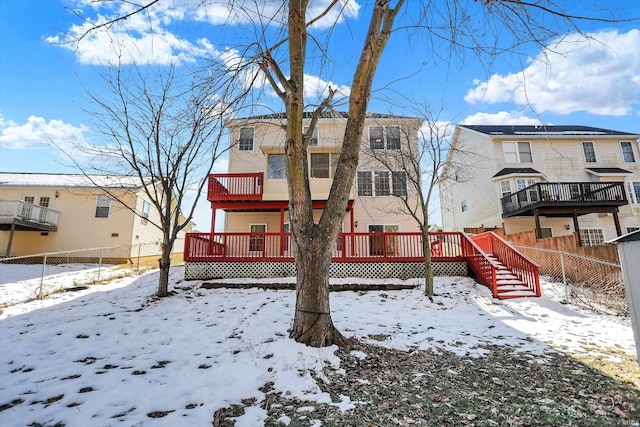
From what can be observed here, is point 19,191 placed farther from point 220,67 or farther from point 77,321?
point 220,67

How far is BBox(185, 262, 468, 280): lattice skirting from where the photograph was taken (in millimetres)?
10453

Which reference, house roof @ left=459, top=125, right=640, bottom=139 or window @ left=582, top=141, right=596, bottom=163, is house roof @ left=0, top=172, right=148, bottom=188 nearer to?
house roof @ left=459, top=125, right=640, bottom=139

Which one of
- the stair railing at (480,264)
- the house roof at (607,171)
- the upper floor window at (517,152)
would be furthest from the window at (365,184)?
the house roof at (607,171)

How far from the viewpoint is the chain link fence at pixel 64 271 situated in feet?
27.6

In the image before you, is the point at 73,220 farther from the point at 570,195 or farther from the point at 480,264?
the point at 570,195

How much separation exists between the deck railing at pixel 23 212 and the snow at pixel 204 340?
866 cm

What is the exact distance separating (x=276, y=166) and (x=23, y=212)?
45.3ft

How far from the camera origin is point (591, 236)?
Answer: 55.9 feet

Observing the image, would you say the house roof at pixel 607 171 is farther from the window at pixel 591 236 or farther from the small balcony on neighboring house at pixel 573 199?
the window at pixel 591 236

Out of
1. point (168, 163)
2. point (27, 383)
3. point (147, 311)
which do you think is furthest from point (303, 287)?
point (168, 163)

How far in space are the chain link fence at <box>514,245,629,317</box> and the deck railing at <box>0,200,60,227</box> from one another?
23156mm

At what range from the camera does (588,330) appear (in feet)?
17.2

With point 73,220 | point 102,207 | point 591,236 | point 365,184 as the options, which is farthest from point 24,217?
point 591,236

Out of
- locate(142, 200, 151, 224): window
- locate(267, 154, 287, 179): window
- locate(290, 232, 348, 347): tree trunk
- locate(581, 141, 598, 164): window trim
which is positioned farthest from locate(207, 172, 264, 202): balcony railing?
locate(581, 141, 598, 164): window trim
